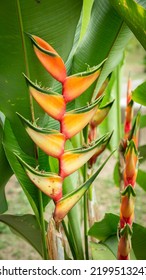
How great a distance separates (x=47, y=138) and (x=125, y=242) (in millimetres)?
231

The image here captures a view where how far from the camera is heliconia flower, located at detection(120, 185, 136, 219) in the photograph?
694 mm

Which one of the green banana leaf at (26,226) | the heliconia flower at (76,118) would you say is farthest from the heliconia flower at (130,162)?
the green banana leaf at (26,226)

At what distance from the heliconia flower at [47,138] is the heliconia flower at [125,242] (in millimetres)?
178

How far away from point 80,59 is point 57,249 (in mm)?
339

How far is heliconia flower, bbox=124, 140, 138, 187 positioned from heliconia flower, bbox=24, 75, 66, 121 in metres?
0.14

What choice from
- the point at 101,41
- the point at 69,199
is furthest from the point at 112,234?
the point at 101,41

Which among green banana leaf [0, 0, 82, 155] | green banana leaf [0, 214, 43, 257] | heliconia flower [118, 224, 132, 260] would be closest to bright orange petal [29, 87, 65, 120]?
green banana leaf [0, 0, 82, 155]

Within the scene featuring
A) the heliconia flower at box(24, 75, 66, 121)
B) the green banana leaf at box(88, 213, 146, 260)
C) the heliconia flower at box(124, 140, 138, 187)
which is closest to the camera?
the heliconia flower at box(24, 75, 66, 121)

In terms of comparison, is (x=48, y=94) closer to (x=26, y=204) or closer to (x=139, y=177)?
(x=139, y=177)

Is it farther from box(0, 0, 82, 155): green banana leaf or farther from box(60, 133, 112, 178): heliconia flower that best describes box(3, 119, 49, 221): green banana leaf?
box(60, 133, 112, 178): heliconia flower

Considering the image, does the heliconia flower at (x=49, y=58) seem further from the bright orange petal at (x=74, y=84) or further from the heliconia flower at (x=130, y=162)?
the heliconia flower at (x=130, y=162)

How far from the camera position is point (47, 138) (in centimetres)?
62

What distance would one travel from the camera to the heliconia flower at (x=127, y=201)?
69 centimetres

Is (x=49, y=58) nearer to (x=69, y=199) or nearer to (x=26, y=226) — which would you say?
(x=69, y=199)
